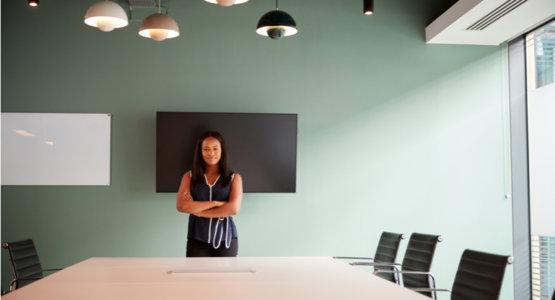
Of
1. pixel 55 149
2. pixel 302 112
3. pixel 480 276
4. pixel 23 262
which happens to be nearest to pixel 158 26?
pixel 23 262

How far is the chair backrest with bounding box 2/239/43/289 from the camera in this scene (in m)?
3.96

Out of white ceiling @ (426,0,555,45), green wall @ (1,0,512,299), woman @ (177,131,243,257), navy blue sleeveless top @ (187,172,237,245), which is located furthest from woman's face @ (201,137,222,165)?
white ceiling @ (426,0,555,45)

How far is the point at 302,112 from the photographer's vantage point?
21.4ft

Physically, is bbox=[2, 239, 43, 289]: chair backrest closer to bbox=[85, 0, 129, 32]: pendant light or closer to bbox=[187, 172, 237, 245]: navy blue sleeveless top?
bbox=[187, 172, 237, 245]: navy blue sleeveless top

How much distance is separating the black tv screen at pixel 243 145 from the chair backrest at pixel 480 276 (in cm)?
324

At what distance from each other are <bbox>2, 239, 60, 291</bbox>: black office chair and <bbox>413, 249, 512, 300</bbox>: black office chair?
2759 mm

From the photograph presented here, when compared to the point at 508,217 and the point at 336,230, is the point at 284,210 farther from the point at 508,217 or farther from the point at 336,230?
the point at 508,217

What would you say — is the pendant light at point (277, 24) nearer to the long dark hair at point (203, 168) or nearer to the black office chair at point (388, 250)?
the long dark hair at point (203, 168)

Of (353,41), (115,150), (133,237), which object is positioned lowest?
(133,237)

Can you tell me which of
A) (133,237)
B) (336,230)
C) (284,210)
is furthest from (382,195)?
(133,237)

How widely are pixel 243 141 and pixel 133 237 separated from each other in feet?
5.17

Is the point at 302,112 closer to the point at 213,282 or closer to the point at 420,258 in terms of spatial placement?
the point at 420,258

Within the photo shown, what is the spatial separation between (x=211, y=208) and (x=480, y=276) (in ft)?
6.89

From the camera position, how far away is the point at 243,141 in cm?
625
